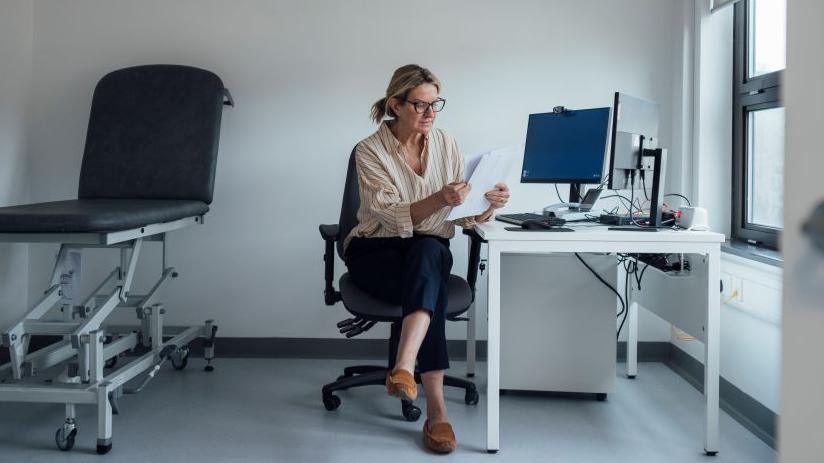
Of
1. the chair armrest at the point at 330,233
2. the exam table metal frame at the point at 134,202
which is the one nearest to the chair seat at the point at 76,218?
the exam table metal frame at the point at 134,202

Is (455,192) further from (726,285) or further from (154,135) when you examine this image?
(154,135)

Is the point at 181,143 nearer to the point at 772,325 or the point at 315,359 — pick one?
the point at 315,359

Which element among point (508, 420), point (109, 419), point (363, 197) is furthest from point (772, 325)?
point (109, 419)

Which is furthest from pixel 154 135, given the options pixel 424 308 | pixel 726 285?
pixel 726 285

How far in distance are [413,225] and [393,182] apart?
0.18 meters

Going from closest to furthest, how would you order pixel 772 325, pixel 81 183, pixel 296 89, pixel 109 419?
1. pixel 109 419
2. pixel 772 325
3. pixel 81 183
4. pixel 296 89

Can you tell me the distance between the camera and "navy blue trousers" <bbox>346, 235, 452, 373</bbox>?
2035mm

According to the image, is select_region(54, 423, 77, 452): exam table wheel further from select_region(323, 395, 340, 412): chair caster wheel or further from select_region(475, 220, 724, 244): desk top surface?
select_region(475, 220, 724, 244): desk top surface

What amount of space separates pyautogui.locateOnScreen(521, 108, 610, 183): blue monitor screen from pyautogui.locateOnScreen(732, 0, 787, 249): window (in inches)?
27.7

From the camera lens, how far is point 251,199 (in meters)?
3.16

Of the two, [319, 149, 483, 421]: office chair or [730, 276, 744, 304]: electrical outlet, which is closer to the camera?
[319, 149, 483, 421]: office chair

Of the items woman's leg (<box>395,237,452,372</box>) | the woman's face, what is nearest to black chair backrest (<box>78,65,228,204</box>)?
the woman's face

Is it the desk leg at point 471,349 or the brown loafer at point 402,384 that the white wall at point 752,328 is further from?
the brown loafer at point 402,384

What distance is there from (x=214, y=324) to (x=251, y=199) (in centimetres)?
62
